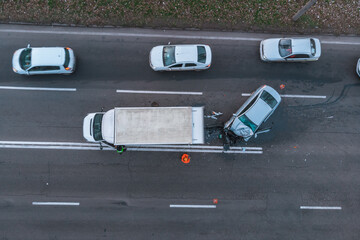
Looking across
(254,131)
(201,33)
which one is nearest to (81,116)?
(201,33)

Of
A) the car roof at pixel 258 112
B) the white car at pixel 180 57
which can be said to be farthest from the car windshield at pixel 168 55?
the car roof at pixel 258 112

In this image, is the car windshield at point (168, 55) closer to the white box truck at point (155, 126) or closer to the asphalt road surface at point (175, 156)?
the asphalt road surface at point (175, 156)

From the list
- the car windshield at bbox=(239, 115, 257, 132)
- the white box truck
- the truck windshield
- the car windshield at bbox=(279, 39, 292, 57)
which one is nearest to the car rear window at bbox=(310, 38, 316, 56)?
the car windshield at bbox=(279, 39, 292, 57)

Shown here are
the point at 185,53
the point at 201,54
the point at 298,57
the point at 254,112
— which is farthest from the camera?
the point at 298,57

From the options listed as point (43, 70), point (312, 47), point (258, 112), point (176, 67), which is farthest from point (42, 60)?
point (312, 47)

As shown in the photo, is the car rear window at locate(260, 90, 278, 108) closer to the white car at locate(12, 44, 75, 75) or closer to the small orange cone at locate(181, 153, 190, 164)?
the small orange cone at locate(181, 153, 190, 164)

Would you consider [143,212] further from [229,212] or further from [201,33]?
[201,33]

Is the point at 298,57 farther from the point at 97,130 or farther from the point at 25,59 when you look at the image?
the point at 25,59
